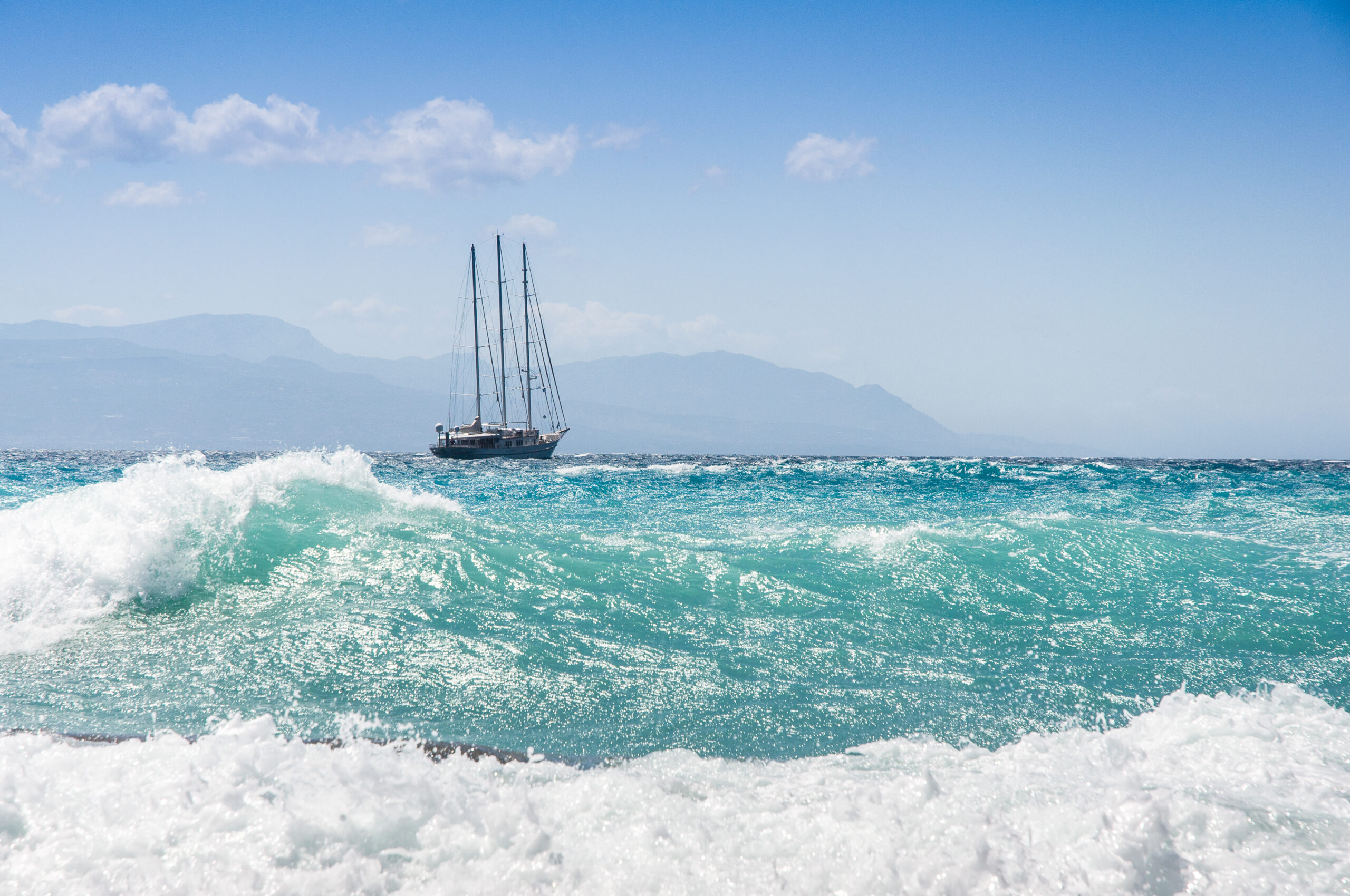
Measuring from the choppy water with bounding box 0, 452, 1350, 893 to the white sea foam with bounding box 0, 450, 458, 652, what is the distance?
0.04 metres

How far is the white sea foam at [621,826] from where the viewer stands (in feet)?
9.29

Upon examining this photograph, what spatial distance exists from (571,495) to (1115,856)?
19.2 metres

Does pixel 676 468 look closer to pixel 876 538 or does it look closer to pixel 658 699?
pixel 876 538

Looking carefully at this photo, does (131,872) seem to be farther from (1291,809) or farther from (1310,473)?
(1310,473)

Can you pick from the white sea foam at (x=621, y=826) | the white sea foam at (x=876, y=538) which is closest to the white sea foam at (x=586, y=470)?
the white sea foam at (x=876, y=538)

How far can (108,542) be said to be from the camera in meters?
8.09

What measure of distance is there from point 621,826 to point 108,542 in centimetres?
762

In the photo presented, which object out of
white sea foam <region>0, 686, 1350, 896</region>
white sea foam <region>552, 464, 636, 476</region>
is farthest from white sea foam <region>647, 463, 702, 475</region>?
white sea foam <region>0, 686, 1350, 896</region>

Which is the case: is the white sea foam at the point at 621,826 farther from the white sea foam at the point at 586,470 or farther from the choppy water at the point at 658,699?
the white sea foam at the point at 586,470

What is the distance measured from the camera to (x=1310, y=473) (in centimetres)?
3200

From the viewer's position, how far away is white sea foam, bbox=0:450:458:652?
7.05 meters

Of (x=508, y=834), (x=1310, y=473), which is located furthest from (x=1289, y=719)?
(x=1310, y=473)

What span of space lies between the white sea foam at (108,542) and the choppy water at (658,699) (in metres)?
0.04

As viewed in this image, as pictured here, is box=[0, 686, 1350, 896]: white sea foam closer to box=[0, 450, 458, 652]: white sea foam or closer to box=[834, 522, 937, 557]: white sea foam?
box=[0, 450, 458, 652]: white sea foam
